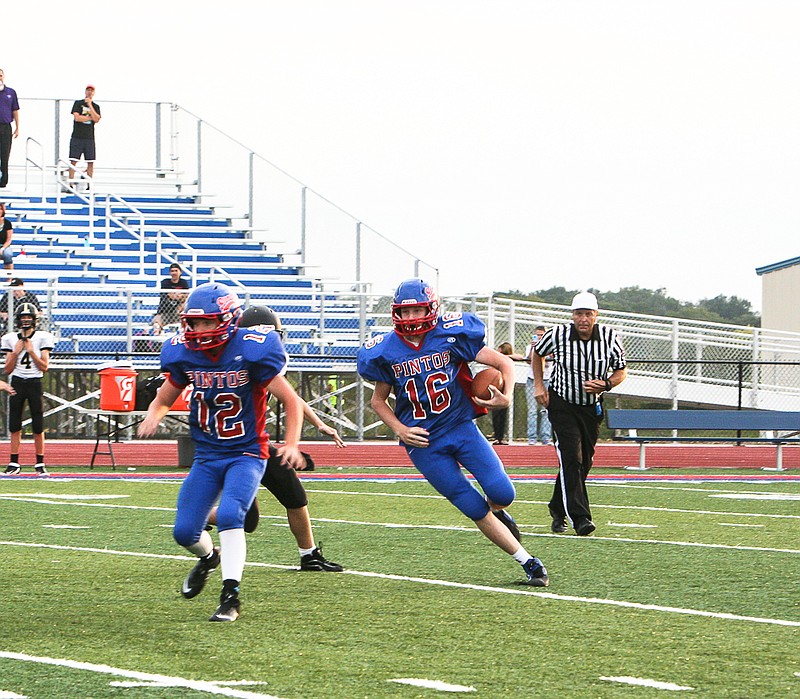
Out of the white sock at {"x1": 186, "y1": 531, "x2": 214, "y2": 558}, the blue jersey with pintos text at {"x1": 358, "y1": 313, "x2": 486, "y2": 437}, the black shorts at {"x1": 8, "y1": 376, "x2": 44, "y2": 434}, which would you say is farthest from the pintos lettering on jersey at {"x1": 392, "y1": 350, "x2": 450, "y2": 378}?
the black shorts at {"x1": 8, "y1": 376, "x2": 44, "y2": 434}

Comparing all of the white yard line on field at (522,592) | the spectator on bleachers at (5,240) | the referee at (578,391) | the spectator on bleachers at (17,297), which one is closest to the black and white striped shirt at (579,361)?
the referee at (578,391)

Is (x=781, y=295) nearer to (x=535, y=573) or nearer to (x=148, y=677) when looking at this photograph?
(x=535, y=573)

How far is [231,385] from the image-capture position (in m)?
6.61

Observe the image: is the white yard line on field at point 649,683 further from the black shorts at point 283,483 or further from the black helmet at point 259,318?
the black helmet at point 259,318

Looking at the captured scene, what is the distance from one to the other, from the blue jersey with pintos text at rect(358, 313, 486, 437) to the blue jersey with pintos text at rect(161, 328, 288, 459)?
972 millimetres

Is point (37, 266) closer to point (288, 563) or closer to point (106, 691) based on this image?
point (288, 563)

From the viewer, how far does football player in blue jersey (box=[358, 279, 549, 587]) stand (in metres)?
7.41

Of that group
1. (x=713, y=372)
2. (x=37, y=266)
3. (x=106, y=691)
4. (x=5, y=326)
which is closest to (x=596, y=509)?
(x=106, y=691)

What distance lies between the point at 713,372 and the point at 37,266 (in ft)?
40.2

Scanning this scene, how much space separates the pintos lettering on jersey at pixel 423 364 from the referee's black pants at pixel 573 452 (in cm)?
249

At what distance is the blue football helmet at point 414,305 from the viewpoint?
7.48 metres

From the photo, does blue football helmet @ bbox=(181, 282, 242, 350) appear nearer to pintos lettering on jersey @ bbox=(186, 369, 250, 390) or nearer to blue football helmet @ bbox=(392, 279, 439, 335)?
pintos lettering on jersey @ bbox=(186, 369, 250, 390)

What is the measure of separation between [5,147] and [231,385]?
793 inches

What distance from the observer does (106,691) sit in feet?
15.9
